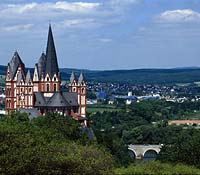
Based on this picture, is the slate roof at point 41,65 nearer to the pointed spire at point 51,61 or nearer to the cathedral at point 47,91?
the cathedral at point 47,91

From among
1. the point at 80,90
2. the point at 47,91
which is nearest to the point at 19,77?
the point at 47,91

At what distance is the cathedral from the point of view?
309 feet

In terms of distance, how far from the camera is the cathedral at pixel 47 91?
9431cm

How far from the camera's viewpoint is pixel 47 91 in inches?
3735

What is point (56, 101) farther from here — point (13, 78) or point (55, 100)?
point (13, 78)

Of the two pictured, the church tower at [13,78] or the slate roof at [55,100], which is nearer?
the slate roof at [55,100]

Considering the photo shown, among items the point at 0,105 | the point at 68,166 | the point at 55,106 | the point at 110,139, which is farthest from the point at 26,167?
the point at 0,105

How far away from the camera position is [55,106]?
9406cm

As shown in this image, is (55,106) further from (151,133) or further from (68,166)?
(68,166)

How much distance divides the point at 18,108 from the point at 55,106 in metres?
5.37

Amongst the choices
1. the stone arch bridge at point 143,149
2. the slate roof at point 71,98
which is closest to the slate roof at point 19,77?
the slate roof at point 71,98

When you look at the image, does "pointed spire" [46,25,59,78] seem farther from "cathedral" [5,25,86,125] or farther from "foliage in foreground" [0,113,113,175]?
"foliage in foreground" [0,113,113,175]

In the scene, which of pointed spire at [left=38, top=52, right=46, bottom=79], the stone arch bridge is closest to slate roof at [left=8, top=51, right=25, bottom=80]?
pointed spire at [left=38, top=52, right=46, bottom=79]

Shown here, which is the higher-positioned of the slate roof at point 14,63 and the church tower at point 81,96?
the slate roof at point 14,63
